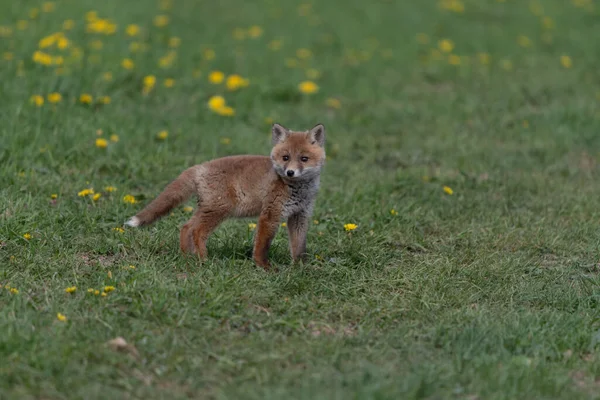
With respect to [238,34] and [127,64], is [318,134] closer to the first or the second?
[127,64]

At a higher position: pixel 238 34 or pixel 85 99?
pixel 238 34

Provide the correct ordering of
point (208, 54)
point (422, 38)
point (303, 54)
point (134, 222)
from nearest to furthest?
1. point (134, 222)
2. point (208, 54)
3. point (303, 54)
4. point (422, 38)

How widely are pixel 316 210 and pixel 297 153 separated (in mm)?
1247

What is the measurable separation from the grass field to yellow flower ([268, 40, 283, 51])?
6 cm

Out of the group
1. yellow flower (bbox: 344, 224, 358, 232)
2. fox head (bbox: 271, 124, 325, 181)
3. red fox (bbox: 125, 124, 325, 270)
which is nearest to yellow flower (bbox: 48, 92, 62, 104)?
red fox (bbox: 125, 124, 325, 270)

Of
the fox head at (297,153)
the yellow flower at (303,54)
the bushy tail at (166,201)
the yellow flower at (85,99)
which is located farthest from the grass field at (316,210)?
the fox head at (297,153)

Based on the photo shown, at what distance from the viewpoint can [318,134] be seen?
6.22 m

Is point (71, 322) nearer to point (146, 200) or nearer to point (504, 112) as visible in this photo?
point (146, 200)

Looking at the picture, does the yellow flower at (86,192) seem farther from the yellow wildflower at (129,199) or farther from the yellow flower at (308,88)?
the yellow flower at (308,88)

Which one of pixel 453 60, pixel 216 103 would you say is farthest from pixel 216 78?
pixel 453 60

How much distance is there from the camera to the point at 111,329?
183 inches

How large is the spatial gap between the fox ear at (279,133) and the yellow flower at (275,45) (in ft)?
20.6

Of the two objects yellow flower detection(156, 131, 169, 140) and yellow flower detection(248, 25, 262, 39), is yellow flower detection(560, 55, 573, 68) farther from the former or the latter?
yellow flower detection(156, 131, 169, 140)

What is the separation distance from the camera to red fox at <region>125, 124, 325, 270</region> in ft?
19.5
